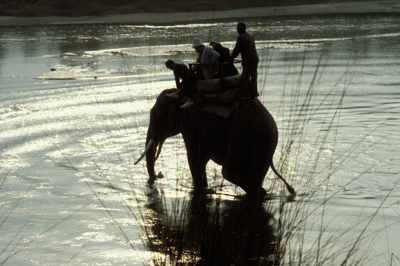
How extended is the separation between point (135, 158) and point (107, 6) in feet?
112

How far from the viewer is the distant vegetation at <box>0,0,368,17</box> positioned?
119ft

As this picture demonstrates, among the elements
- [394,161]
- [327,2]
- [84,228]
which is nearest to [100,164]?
[84,228]

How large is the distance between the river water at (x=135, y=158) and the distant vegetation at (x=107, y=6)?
62.0ft

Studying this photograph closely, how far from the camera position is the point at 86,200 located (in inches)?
231

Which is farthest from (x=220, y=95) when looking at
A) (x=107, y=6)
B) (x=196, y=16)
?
(x=107, y=6)

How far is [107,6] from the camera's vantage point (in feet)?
128

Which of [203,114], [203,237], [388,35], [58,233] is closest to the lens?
[203,237]

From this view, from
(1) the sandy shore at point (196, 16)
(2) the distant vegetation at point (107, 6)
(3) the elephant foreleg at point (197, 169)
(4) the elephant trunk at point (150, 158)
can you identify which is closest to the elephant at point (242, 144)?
(3) the elephant foreleg at point (197, 169)

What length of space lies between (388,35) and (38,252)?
23.4m

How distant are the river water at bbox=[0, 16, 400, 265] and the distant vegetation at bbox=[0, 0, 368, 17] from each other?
18.9 metres

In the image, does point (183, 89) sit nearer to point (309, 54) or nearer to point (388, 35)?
point (309, 54)

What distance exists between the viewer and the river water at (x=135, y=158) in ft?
14.9

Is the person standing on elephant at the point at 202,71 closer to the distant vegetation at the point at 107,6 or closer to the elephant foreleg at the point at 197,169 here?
the elephant foreleg at the point at 197,169

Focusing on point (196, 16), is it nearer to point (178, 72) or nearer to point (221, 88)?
point (178, 72)
